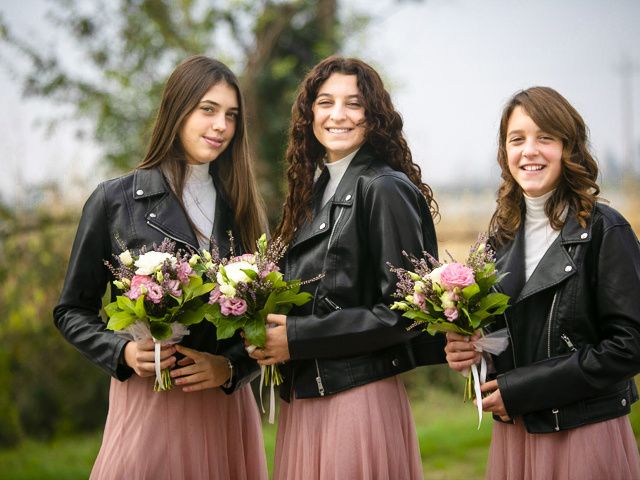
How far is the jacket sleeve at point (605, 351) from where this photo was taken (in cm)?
338

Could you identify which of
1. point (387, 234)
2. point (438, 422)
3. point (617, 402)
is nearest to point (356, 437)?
point (387, 234)

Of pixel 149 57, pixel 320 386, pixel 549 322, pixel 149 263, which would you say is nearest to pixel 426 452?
pixel 320 386

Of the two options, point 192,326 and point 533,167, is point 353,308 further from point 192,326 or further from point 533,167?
point 533,167

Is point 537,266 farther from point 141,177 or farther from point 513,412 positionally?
point 141,177

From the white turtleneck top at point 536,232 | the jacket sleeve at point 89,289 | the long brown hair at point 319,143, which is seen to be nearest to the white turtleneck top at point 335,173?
the long brown hair at point 319,143

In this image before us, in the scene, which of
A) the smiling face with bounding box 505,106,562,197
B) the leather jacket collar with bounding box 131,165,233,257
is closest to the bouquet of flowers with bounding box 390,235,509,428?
the smiling face with bounding box 505,106,562,197

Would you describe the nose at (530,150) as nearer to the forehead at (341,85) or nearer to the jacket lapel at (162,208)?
Result: the forehead at (341,85)

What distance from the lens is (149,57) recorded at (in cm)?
1105

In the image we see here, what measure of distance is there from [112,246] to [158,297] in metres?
0.76

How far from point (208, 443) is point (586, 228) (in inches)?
89.1

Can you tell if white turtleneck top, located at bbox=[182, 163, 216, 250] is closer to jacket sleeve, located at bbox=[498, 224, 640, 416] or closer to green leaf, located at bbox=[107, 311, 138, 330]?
green leaf, located at bbox=[107, 311, 138, 330]

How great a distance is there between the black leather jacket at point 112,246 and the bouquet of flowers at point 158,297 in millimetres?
351

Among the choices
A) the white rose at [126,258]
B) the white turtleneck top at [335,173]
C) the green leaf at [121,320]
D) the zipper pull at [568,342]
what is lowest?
the zipper pull at [568,342]

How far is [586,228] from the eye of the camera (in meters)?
3.55
